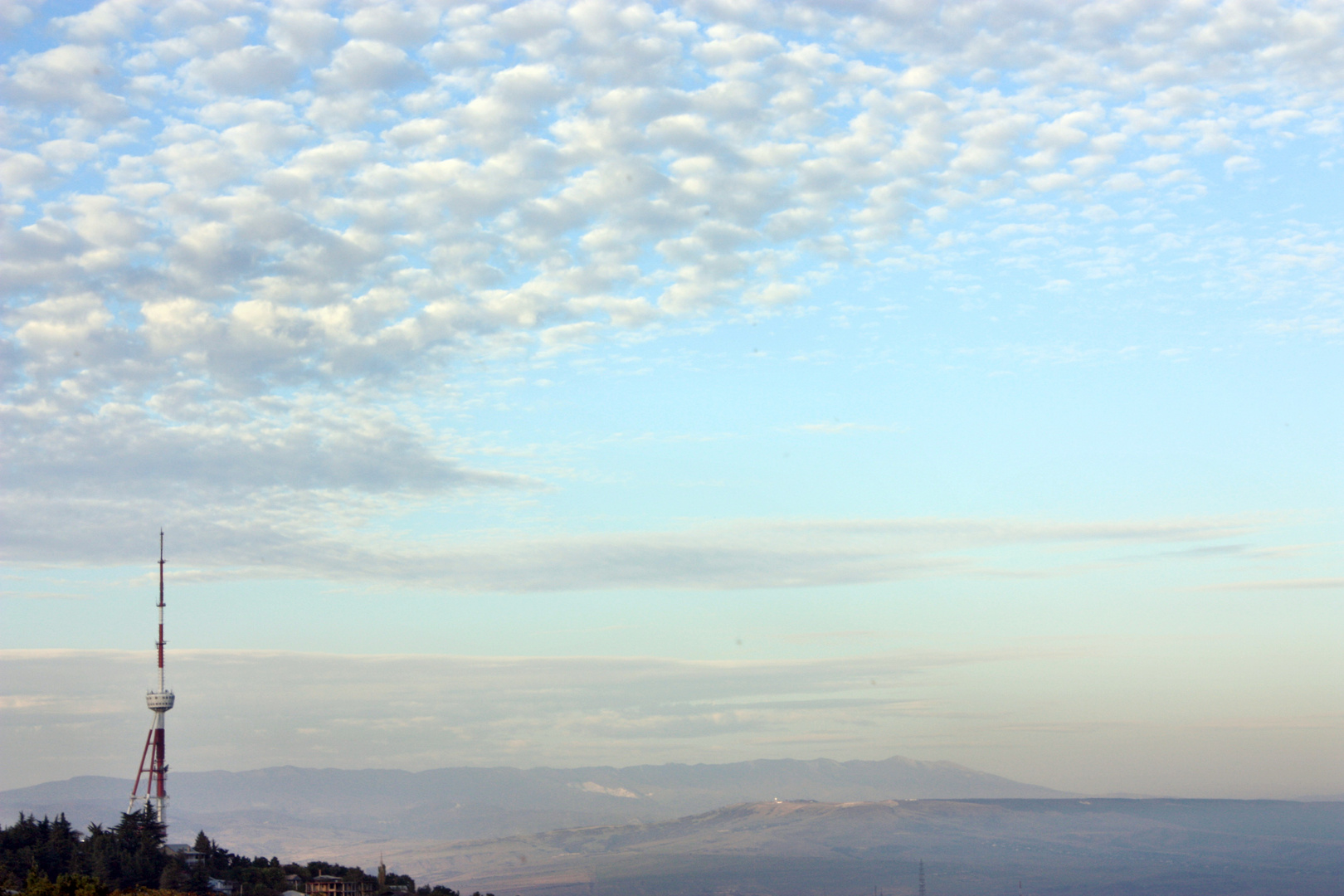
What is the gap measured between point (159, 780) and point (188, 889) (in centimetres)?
5168

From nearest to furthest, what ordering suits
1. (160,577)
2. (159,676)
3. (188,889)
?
(188,889) < (160,577) < (159,676)

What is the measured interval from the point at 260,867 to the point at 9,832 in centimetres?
3139

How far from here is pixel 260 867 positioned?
162 m

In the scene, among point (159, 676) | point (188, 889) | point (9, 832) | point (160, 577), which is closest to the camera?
point (188, 889)

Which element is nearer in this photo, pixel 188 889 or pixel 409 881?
pixel 188 889

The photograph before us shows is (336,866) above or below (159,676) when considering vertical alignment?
below

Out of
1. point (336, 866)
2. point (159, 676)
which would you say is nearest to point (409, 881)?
point (336, 866)

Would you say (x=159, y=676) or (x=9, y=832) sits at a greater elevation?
(x=159, y=676)

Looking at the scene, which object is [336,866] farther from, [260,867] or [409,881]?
[260,867]

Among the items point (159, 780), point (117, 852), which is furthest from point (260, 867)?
point (159, 780)

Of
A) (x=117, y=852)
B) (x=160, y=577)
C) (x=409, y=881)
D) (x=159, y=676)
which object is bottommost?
(x=409, y=881)

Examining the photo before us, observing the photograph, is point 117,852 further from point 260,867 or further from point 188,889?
point 260,867

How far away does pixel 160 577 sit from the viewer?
178 meters

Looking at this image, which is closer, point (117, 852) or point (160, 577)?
point (117, 852)
